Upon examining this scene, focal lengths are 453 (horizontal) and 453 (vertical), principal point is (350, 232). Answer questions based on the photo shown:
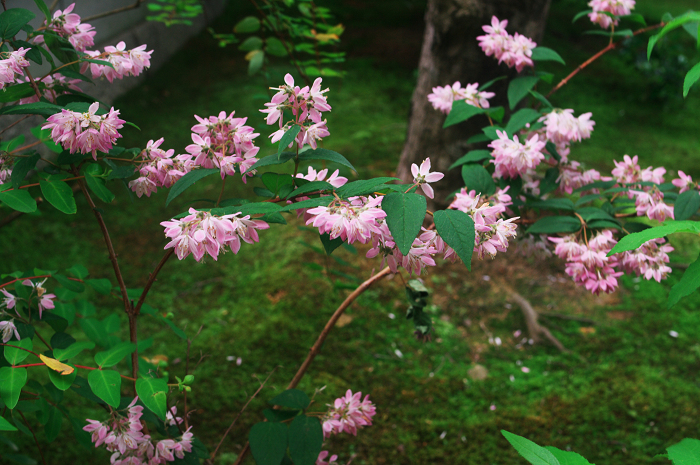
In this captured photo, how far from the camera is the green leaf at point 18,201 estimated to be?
2.23 feet

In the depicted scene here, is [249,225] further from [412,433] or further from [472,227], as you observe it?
[412,433]

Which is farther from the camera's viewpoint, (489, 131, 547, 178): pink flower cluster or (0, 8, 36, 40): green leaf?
(489, 131, 547, 178): pink flower cluster

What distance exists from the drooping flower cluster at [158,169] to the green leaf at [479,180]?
550 millimetres

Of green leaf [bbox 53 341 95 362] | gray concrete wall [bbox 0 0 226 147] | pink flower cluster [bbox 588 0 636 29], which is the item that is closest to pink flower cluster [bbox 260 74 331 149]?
green leaf [bbox 53 341 95 362]

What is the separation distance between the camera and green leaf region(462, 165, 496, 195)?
94 centimetres

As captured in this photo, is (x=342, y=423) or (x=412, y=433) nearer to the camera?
(x=342, y=423)

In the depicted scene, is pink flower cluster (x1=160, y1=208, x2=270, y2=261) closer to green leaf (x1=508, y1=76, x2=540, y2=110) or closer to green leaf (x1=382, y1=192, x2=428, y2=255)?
green leaf (x1=382, y1=192, x2=428, y2=255)

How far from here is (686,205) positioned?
0.90 meters

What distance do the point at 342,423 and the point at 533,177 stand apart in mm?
766

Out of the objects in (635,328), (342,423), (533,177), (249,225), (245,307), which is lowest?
(245,307)

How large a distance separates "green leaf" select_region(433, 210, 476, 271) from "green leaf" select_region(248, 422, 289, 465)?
488mm

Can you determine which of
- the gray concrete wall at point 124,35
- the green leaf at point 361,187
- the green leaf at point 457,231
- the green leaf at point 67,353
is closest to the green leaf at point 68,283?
the green leaf at point 67,353

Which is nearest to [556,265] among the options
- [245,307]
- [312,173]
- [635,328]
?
[635,328]

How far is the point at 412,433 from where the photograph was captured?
1367 mm
